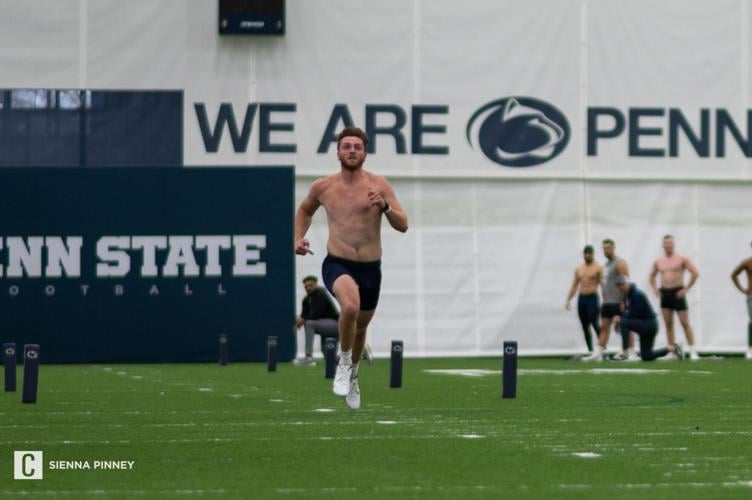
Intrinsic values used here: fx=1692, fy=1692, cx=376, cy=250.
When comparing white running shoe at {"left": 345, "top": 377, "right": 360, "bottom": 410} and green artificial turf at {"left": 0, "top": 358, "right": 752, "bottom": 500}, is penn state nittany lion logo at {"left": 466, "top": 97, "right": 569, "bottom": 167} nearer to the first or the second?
green artificial turf at {"left": 0, "top": 358, "right": 752, "bottom": 500}

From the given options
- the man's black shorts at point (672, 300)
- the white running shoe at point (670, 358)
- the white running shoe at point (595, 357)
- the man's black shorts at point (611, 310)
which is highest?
the man's black shorts at point (672, 300)

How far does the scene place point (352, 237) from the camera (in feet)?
42.4

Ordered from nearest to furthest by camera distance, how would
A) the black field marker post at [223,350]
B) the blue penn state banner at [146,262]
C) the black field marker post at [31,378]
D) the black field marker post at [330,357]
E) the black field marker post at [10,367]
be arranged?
the black field marker post at [31,378], the black field marker post at [10,367], the black field marker post at [330,357], the black field marker post at [223,350], the blue penn state banner at [146,262]

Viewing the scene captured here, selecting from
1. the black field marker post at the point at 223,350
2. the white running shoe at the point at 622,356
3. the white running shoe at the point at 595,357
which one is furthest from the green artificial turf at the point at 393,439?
the white running shoe at the point at 595,357

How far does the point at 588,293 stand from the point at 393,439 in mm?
18100

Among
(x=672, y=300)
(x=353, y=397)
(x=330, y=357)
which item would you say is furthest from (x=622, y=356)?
(x=353, y=397)

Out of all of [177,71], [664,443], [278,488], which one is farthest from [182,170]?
[278,488]

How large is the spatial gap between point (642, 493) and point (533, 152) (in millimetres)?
22748

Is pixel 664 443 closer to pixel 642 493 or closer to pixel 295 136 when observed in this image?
pixel 642 493

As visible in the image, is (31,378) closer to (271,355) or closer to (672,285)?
(271,355)

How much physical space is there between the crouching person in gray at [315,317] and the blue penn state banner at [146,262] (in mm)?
817

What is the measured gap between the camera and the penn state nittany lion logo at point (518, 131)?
29.6 metres

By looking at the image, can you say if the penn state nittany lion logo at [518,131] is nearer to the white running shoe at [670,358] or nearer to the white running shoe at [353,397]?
the white running shoe at [670,358]

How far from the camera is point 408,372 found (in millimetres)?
21984
